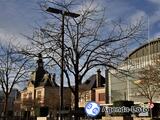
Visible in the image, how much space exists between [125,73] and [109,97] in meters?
61.7

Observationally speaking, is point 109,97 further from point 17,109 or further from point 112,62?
point 112,62

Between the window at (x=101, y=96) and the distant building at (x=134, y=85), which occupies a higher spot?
the distant building at (x=134, y=85)

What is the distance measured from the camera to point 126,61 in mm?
24188

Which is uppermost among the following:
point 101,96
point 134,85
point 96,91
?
point 134,85

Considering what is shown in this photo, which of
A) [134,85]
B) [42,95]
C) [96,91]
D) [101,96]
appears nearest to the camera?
[134,85]

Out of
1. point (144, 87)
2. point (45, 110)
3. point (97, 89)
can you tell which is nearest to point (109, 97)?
point (97, 89)

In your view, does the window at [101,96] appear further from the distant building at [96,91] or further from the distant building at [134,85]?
the distant building at [134,85]

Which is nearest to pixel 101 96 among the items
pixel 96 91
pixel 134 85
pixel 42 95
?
pixel 96 91

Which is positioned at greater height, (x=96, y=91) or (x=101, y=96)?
(x=96, y=91)

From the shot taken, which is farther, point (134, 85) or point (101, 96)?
point (101, 96)

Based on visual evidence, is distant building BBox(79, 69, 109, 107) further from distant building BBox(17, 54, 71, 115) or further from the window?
distant building BBox(17, 54, 71, 115)

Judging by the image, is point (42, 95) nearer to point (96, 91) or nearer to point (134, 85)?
point (96, 91)

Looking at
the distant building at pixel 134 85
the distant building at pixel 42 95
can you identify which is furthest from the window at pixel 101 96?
the distant building at pixel 42 95

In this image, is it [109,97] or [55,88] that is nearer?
[109,97]
